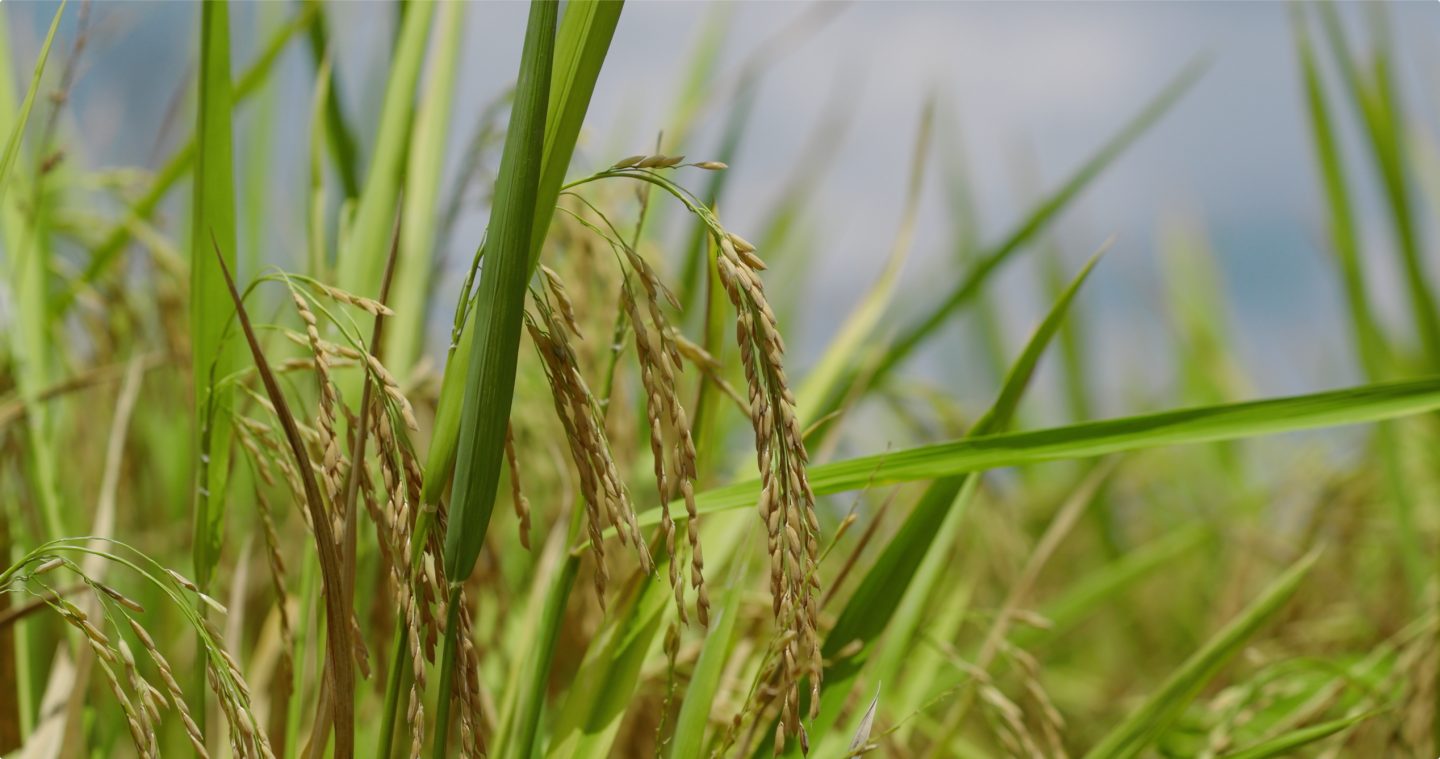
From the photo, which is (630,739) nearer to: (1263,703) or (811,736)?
(811,736)

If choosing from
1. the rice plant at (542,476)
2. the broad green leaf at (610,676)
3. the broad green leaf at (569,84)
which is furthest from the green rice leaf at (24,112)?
the broad green leaf at (610,676)

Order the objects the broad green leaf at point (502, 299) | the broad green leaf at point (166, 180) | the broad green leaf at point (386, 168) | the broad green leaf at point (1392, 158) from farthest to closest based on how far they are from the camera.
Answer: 1. the broad green leaf at point (1392, 158)
2. the broad green leaf at point (166, 180)
3. the broad green leaf at point (386, 168)
4. the broad green leaf at point (502, 299)

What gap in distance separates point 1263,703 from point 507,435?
0.75 m

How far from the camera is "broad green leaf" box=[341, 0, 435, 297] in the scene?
53 cm

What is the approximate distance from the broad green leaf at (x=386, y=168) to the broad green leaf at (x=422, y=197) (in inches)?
1.3

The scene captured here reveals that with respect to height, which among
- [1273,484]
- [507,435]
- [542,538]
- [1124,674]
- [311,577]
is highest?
[507,435]

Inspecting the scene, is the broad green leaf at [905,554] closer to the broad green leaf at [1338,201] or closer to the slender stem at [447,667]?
the slender stem at [447,667]

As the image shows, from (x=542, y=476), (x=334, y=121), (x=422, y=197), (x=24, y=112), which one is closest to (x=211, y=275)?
(x=24, y=112)

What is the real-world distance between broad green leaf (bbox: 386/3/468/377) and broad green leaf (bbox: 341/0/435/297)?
0.03 m

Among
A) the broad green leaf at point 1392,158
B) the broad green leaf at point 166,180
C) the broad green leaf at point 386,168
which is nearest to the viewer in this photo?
the broad green leaf at point 386,168

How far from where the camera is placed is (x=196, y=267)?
1.42 feet

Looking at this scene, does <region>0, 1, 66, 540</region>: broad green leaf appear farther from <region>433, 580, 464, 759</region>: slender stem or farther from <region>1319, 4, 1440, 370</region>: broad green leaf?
<region>1319, 4, 1440, 370</region>: broad green leaf

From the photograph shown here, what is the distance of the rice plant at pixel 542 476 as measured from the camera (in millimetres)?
321

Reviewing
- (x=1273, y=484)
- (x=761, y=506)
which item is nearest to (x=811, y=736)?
(x=761, y=506)
